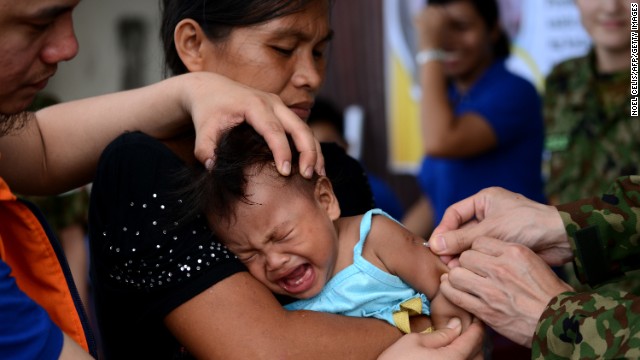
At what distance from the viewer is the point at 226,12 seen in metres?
2.29

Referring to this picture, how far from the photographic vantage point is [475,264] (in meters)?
2.12

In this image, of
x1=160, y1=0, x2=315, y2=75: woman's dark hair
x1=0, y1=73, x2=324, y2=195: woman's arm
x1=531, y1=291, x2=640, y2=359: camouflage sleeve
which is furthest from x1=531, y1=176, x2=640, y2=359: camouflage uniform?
x1=160, y1=0, x2=315, y2=75: woman's dark hair

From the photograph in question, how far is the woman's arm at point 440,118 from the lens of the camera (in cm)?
427

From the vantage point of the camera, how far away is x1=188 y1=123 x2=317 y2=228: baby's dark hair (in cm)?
199

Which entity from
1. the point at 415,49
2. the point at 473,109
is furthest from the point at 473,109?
the point at 415,49

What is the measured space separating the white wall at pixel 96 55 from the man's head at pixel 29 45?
5486 millimetres

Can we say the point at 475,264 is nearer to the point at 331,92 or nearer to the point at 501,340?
the point at 501,340

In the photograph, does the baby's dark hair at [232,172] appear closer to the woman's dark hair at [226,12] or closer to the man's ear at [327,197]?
the man's ear at [327,197]

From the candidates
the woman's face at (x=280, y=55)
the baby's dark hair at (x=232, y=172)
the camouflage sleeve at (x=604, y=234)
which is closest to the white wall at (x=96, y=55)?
the woman's face at (x=280, y=55)

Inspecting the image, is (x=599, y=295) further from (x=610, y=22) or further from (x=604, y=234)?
(x=610, y=22)

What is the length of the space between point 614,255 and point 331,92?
4.35m

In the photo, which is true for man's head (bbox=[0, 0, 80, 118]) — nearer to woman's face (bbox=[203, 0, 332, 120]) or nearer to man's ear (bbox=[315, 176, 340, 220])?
woman's face (bbox=[203, 0, 332, 120])

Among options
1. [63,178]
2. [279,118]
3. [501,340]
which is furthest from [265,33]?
[501,340]

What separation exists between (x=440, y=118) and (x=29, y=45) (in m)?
2.86
